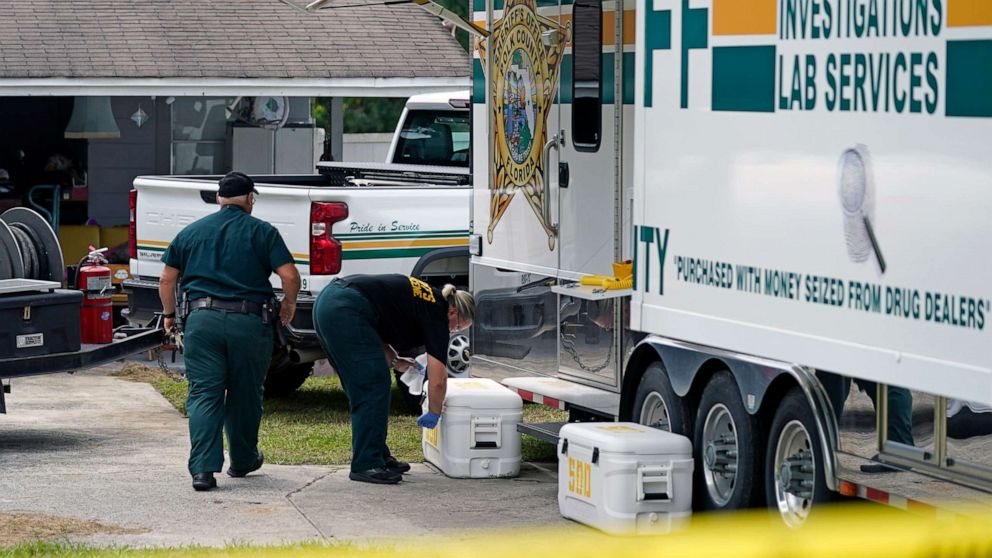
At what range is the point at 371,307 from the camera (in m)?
9.36

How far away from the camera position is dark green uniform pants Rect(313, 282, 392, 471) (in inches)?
367

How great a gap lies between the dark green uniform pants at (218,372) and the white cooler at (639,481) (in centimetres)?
224

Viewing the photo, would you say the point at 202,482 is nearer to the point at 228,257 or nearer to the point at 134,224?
the point at 228,257

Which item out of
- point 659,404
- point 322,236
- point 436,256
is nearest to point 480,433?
point 659,404

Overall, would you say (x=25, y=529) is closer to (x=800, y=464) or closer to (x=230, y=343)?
(x=230, y=343)

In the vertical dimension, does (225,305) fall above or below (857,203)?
below

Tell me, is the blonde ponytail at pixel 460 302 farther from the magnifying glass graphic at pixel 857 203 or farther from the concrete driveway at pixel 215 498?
the magnifying glass graphic at pixel 857 203

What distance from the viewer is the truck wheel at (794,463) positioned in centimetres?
706

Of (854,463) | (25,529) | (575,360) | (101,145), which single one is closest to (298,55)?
(101,145)

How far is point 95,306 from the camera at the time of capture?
36.6 ft

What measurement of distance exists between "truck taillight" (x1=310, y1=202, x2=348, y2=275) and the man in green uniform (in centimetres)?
194

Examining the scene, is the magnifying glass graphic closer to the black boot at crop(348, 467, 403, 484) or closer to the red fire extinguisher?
the black boot at crop(348, 467, 403, 484)

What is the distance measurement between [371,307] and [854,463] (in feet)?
11.3

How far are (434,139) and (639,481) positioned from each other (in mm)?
7180
